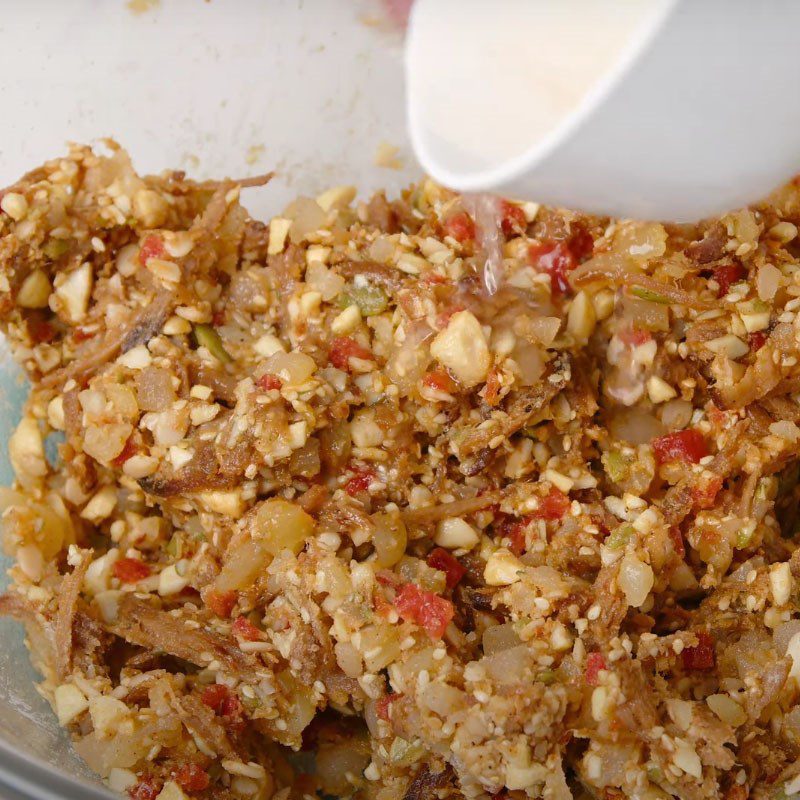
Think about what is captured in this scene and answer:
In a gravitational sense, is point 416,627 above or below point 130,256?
below

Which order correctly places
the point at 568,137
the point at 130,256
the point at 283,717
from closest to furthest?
the point at 568,137 → the point at 283,717 → the point at 130,256

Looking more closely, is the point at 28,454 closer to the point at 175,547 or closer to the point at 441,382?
the point at 175,547

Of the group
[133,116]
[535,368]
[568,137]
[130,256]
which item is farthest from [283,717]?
[133,116]

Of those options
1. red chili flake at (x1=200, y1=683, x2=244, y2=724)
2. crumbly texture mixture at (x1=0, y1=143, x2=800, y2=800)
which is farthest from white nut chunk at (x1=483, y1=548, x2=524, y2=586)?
red chili flake at (x1=200, y1=683, x2=244, y2=724)

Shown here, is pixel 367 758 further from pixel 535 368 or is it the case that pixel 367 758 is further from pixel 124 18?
pixel 124 18

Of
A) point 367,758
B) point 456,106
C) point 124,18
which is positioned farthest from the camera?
point 124,18

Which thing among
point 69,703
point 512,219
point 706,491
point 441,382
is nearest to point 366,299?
point 441,382

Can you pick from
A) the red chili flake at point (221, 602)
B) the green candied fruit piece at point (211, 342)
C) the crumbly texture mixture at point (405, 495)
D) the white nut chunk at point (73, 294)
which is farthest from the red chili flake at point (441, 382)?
the white nut chunk at point (73, 294)

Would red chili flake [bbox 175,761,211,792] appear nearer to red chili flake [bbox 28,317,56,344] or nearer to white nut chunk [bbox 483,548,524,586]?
white nut chunk [bbox 483,548,524,586]
